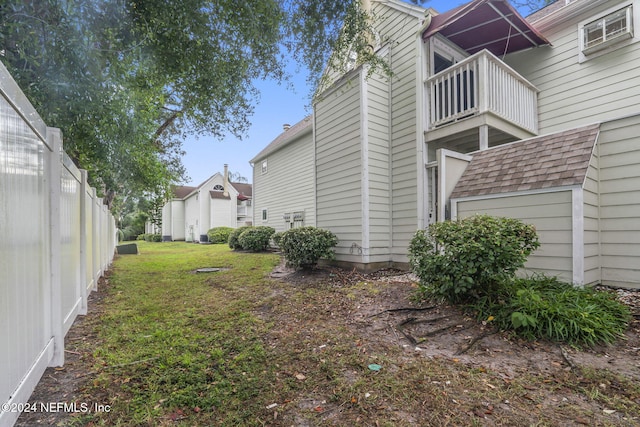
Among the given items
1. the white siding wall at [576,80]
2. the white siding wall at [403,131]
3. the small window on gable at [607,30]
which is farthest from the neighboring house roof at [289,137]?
the small window on gable at [607,30]

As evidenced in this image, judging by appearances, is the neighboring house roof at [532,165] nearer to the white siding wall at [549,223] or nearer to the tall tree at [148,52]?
the white siding wall at [549,223]

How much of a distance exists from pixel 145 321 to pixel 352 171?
5.21 metres

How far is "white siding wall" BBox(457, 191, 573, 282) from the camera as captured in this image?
425 centimetres

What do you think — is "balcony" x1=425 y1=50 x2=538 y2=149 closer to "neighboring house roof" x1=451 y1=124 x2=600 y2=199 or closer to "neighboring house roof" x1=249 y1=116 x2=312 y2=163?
"neighboring house roof" x1=451 y1=124 x2=600 y2=199

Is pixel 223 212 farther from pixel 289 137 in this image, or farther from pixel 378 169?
pixel 378 169

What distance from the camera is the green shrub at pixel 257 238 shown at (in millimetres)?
12297

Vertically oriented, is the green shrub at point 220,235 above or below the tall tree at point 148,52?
below

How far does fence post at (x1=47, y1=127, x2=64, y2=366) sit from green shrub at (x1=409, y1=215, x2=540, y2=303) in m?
4.07

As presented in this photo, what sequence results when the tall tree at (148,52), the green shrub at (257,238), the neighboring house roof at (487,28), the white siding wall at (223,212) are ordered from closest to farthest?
the tall tree at (148,52), the neighboring house roof at (487,28), the green shrub at (257,238), the white siding wall at (223,212)

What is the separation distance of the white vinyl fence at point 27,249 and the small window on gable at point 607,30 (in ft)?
30.4

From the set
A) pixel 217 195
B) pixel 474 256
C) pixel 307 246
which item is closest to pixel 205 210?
pixel 217 195

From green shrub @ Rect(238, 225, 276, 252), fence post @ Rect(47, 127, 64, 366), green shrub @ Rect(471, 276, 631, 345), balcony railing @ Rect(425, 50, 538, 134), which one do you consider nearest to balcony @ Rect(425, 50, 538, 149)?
balcony railing @ Rect(425, 50, 538, 134)

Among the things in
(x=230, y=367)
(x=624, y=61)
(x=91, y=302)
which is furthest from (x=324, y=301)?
(x=624, y=61)

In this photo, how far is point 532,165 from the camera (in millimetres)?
4879
